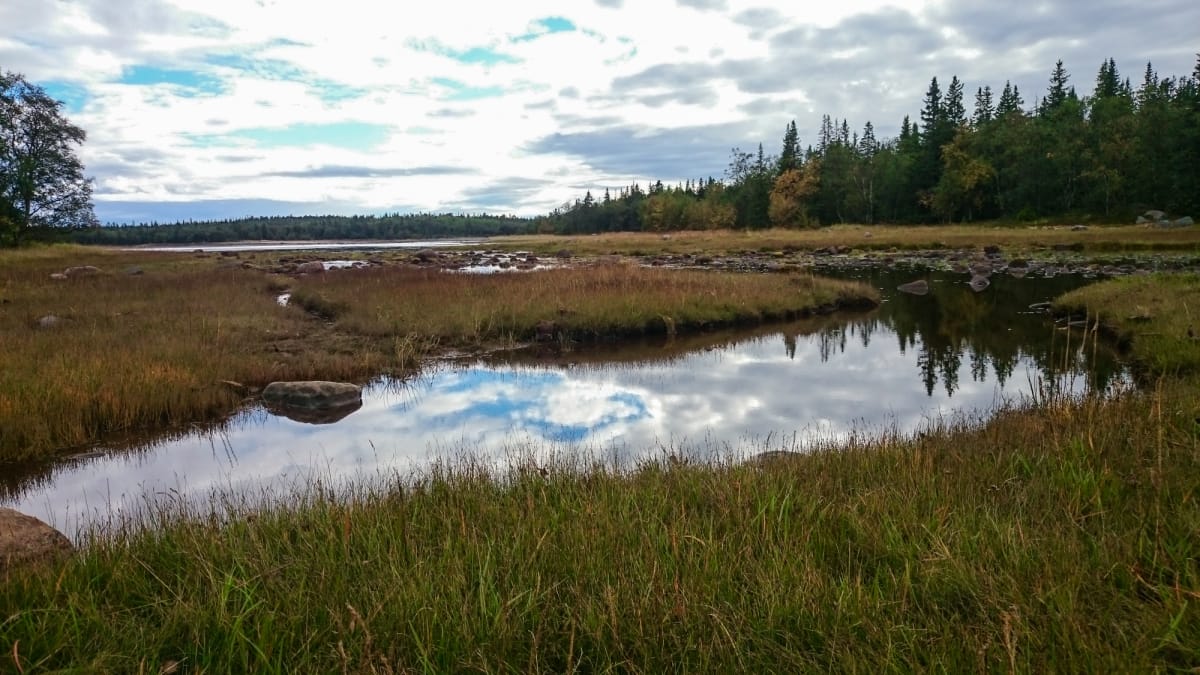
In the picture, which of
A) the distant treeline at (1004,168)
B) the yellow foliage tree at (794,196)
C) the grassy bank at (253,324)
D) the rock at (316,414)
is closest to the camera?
the grassy bank at (253,324)

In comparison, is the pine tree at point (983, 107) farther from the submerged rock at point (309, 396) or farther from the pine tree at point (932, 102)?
the submerged rock at point (309, 396)

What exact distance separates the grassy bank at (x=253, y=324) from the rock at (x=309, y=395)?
63 cm

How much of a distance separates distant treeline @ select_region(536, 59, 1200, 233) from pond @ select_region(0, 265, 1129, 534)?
49.4m

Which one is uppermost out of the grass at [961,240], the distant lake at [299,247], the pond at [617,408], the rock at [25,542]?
the distant lake at [299,247]

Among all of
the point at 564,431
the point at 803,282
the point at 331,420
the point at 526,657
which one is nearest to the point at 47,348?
the point at 331,420

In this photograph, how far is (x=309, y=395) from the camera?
35.8ft

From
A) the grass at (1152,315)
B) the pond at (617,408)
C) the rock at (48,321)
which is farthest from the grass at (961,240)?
the rock at (48,321)

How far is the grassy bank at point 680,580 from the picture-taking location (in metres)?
2.84

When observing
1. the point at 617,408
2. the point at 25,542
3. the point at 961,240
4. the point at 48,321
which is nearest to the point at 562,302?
the point at 617,408

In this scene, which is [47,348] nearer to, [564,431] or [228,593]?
[564,431]

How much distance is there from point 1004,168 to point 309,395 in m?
70.6

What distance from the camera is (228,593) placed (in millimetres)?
3441

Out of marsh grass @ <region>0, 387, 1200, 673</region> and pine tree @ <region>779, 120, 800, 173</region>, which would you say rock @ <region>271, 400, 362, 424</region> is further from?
pine tree @ <region>779, 120, 800, 173</region>

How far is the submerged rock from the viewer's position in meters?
10.8
